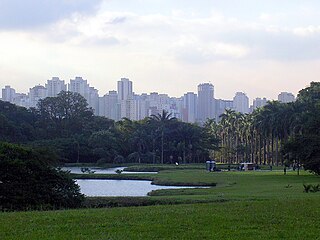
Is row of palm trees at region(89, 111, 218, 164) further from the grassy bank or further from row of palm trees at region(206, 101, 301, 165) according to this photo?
the grassy bank

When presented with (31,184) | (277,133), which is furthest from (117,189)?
(277,133)

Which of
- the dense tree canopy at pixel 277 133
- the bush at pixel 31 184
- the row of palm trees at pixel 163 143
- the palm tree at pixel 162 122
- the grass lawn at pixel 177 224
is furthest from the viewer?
the palm tree at pixel 162 122

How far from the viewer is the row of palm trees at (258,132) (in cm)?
9188

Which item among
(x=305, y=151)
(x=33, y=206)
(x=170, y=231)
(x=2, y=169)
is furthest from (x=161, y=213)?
(x=305, y=151)

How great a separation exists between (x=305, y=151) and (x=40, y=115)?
257 feet

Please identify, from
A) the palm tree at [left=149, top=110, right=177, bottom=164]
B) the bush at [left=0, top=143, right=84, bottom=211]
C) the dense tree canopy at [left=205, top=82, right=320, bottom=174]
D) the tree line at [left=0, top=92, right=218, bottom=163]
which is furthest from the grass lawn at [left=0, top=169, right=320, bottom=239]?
the palm tree at [left=149, top=110, right=177, bottom=164]

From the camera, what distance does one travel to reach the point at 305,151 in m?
53.7

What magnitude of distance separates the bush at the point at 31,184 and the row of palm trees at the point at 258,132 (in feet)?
170

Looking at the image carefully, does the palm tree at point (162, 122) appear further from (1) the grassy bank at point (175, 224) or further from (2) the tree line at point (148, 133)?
(1) the grassy bank at point (175, 224)

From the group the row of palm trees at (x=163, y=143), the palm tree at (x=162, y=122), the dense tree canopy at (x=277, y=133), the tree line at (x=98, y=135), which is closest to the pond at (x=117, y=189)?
the dense tree canopy at (x=277, y=133)

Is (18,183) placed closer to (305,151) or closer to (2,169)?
(2,169)

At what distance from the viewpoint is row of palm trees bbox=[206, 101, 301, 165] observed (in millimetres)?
91875

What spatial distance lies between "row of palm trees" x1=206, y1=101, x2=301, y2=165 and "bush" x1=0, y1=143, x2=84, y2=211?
51966 mm

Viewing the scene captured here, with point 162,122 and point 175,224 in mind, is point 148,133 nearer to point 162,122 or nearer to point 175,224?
point 162,122
